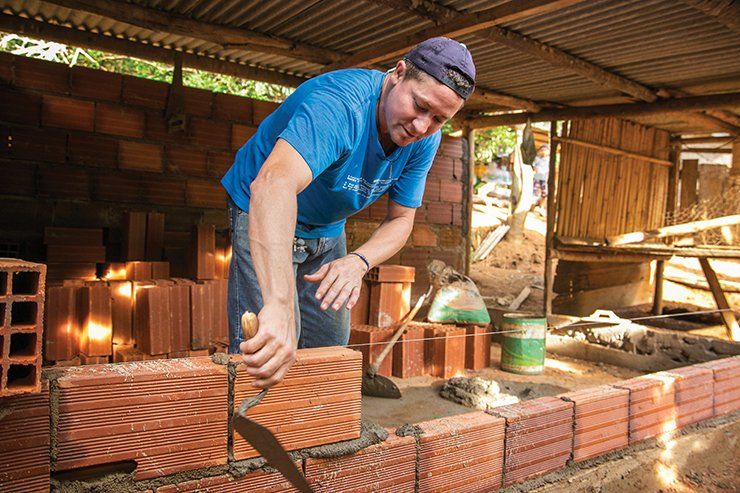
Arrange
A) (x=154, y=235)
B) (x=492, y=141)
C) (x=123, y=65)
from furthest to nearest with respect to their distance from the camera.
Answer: (x=492, y=141) → (x=123, y=65) → (x=154, y=235)

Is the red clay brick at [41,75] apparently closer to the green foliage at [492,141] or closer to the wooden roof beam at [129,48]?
the wooden roof beam at [129,48]

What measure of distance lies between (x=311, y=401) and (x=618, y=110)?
22.2 ft

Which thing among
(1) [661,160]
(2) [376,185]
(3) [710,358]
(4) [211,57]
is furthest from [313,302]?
(1) [661,160]

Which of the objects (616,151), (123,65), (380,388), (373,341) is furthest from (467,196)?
(123,65)

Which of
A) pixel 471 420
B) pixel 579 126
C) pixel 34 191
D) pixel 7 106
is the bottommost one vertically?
pixel 471 420

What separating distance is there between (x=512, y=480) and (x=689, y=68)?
528 cm

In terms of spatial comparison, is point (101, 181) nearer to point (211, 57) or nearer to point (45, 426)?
point (211, 57)

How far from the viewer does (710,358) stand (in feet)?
19.6

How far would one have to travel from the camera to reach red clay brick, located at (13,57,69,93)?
16.6 ft

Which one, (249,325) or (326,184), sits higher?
(326,184)

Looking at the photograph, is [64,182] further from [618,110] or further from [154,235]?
[618,110]

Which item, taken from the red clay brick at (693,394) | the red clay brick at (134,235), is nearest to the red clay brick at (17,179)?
the red clay brick at (134,235)

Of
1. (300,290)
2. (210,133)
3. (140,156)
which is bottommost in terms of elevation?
(300,290)

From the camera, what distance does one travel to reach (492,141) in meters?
17.1
